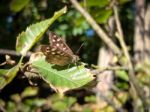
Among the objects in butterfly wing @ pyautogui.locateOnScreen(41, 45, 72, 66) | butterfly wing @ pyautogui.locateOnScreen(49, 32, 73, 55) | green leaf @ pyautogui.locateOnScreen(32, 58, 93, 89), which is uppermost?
butterfly wing @ pyautogui.locateOnScreen(49, 32, 73, 55)

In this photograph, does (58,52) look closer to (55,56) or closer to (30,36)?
(55,56)

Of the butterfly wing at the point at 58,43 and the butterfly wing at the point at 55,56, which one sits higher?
the butterfly wing at the point at 58,43

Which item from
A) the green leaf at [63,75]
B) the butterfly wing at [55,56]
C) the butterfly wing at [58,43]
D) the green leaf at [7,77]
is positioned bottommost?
the green leaf at [63,75]

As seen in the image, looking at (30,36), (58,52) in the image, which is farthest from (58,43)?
(30,36)

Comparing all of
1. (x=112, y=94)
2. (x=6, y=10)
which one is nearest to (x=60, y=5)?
(x=112, y=94)

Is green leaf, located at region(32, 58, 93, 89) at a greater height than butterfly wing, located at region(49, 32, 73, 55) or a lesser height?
lesser

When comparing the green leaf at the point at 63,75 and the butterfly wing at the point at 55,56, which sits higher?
the butterfly wing at the point at 55,56
